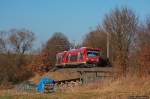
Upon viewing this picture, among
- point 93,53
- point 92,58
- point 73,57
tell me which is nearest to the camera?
point 92,58

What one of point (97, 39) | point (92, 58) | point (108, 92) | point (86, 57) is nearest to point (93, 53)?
point (92, 58)

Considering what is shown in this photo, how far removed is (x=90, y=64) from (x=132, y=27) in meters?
21.3

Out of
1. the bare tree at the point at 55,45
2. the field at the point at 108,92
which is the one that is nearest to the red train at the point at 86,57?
the field at the point at 108,92

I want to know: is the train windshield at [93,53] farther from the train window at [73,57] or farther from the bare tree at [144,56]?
the bare tree at [144,56]

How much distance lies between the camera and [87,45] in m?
85.3

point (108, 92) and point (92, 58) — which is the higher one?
point (92, 58)

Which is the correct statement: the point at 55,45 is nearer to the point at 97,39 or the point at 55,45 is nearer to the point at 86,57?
the point at 97,39

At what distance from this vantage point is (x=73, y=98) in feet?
80.0

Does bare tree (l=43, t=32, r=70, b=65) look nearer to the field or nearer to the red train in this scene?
the red train

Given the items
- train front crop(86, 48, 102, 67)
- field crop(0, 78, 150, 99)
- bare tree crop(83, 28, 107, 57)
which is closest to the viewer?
field crop(0, 78, 150, 99)

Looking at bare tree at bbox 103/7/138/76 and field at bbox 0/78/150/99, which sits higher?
bare tree at bbox 103/7/138/76

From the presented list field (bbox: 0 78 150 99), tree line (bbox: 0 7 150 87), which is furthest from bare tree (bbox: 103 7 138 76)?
field (bbox: 0 78 150 99)

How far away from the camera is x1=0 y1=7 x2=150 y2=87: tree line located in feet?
159

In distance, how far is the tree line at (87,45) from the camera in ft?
159
